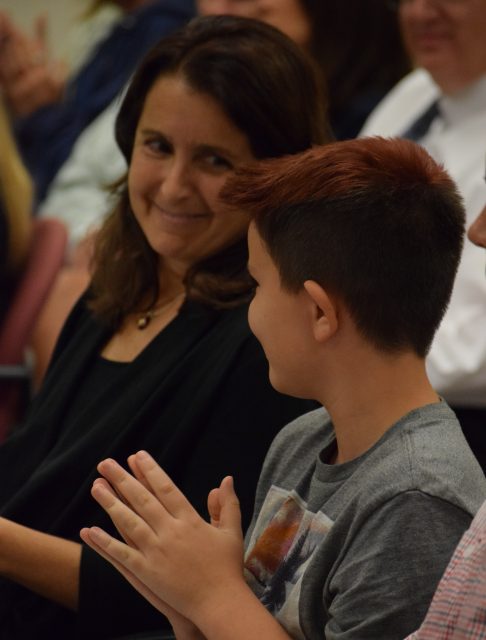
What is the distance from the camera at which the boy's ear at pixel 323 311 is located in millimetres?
1255

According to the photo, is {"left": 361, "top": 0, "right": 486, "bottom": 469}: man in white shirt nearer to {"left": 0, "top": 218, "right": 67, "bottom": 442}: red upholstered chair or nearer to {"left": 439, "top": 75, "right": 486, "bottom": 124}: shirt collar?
{"left": 439, "top": 75, "right": 486, "bottom": 124}: shirt collar

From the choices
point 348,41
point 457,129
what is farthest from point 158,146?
point 348,41

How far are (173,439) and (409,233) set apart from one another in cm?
55

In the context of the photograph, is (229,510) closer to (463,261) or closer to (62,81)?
(463,261)

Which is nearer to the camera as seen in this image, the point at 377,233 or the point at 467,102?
the point at 377,233

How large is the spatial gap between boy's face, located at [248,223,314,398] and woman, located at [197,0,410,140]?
1.66 meters

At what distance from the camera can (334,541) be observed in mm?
1223

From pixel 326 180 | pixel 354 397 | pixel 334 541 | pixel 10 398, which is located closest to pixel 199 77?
pixel 326 180

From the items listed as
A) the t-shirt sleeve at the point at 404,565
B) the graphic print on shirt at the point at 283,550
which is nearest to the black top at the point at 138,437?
the graphic print on shirt at the point at 283,550

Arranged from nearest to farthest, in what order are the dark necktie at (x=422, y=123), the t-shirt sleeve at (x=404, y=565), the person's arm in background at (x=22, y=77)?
the t-shirt sleeve at (x=404, y=565), the dark necktie at (x=422, y=123), the person's arm in background at (x=22, y=77)

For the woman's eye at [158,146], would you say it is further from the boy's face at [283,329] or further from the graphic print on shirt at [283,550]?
the graphic print on shirt at [283,550]

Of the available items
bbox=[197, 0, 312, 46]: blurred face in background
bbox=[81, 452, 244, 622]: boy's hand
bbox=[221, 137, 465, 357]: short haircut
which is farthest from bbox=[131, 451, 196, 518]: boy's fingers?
bbox=[197, 0, 312, 46]: blurred face in background

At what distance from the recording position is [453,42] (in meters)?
2.42

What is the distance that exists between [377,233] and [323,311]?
Result: 10 cm
